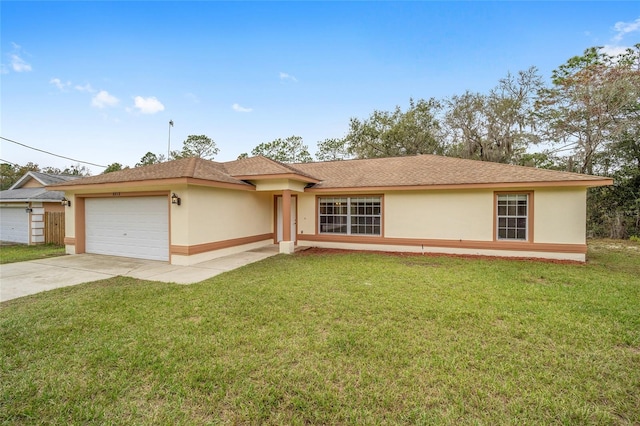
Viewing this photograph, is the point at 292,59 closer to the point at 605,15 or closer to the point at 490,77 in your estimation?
the point at 490,77

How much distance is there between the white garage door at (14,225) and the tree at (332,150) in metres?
24.6

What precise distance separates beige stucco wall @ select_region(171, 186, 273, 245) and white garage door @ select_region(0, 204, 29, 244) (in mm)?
11581

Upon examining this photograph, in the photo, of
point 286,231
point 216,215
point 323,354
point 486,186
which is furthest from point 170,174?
point 486,186

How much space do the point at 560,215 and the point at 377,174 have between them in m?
6.22

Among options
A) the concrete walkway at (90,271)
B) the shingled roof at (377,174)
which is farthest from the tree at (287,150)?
the concrete walkway at (90,271)

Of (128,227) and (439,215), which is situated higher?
(439,215)

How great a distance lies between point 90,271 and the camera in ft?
25.2

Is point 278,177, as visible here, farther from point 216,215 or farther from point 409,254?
point 409,254

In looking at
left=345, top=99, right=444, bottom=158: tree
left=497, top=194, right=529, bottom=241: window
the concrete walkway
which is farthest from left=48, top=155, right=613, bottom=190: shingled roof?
left=345, top=99, right=444, bottom=158: tree

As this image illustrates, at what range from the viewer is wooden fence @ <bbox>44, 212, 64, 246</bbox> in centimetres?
1348

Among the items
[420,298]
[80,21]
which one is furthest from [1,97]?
[420,298]

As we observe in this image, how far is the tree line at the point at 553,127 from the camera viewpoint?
49.9 feet

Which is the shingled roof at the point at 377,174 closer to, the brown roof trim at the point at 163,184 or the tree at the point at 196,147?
the brown roof trim at the point at 163,184

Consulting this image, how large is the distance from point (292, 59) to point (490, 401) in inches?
624
